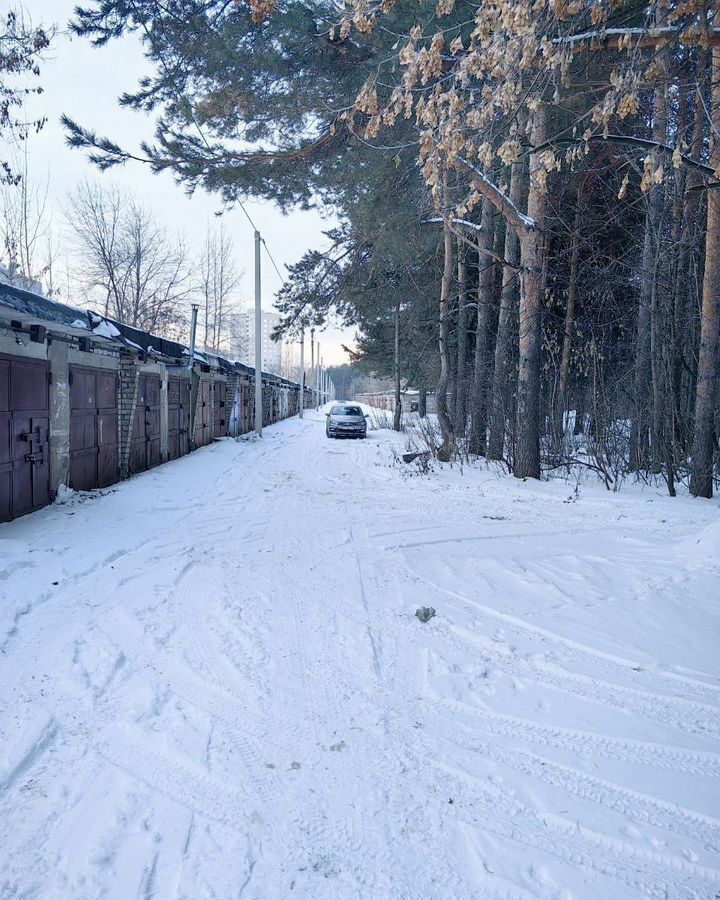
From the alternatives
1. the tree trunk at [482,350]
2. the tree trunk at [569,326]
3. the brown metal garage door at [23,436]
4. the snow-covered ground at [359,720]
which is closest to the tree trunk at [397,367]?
the tree trunk at [482,350]

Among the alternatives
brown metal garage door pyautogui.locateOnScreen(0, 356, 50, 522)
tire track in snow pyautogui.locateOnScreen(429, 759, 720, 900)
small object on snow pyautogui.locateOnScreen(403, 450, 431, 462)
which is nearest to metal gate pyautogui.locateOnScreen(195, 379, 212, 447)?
small object on snow pyautogui.locateOnScreen(403, 450, 431, 462)

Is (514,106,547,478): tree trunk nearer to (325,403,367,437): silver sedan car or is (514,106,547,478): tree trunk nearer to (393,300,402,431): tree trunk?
(393,300,402,431): tree trunk

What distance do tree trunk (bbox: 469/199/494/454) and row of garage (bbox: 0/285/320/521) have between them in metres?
7.23

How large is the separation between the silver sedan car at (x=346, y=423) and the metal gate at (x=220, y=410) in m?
5.21

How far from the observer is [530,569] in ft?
17.6

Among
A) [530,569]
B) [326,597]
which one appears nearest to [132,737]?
[326,597]

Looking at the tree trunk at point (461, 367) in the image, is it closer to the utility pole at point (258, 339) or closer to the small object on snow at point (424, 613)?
the utility pole at point (258, 339)

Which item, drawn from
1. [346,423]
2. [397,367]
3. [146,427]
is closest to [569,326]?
[146,427]

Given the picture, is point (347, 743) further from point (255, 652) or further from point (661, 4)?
point (661, 4)

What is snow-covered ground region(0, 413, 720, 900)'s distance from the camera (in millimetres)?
1971

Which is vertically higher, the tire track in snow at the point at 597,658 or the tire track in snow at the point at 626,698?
the tire track in snow at the point at 597,658

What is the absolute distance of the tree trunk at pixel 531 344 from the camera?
984cm

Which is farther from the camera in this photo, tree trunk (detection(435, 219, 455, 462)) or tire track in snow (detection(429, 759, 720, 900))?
tree trunk (detection(435, 219, 455, 462))

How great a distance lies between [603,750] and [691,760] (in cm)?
39
